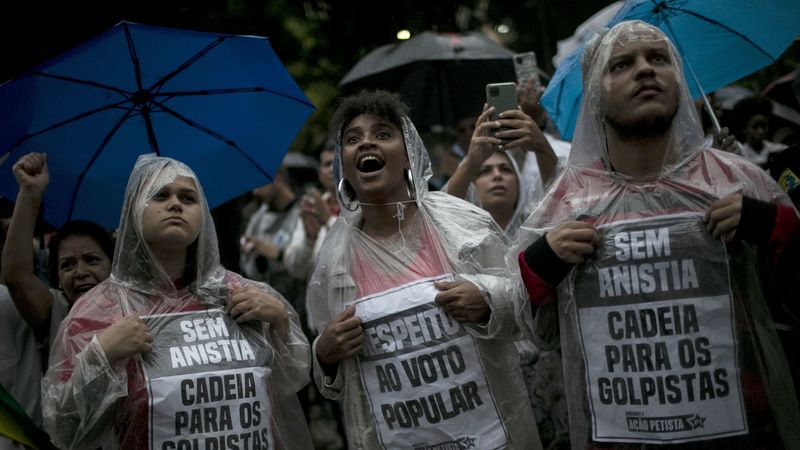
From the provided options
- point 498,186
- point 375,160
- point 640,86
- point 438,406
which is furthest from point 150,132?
point 640,86

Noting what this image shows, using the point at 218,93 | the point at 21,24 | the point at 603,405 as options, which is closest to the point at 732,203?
the point at 603,405

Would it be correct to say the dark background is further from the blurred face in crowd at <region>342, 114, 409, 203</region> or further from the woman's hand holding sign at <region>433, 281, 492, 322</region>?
the woman's hand holding sign at <region>433, 281, 492, 322</region>

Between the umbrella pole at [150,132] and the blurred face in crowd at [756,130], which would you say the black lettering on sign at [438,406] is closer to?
the umbrella pole at [150,132]

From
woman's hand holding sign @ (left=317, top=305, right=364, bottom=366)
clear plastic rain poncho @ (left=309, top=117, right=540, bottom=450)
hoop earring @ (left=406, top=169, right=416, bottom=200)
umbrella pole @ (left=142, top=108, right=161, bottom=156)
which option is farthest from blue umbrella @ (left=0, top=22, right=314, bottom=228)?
woman's hand holding sign @ (left=317, top=305, right=364, bottom=366)

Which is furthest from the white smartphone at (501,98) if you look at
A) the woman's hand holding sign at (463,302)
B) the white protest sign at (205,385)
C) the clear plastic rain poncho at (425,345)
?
the white protest sign at (205,385)

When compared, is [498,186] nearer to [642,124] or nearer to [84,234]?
[642,124]

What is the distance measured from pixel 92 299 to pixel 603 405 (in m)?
1.95

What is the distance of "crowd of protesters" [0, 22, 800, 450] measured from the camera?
3.21 meters

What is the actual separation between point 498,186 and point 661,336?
215 centimetres

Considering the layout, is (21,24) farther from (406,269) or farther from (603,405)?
(603,405)

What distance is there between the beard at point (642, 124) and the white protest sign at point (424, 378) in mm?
924

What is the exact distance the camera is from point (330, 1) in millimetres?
7852

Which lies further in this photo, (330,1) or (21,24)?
(330,1)

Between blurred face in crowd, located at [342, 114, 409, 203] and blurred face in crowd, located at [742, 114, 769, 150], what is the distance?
107 inches
